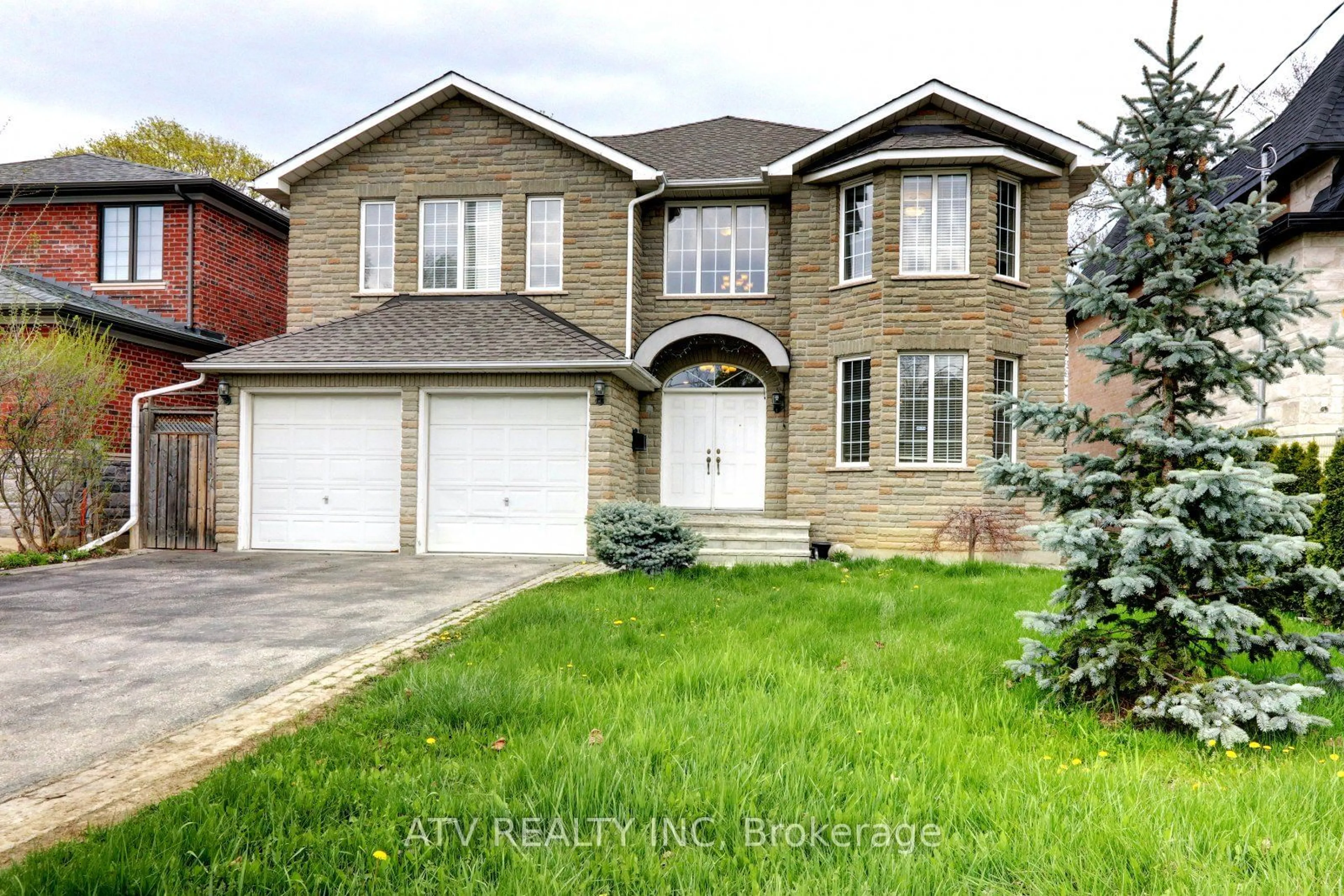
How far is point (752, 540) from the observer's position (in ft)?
39.0

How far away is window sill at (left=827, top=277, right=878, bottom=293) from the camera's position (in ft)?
41.3

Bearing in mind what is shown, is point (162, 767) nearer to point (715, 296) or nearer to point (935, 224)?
point (715, 296)

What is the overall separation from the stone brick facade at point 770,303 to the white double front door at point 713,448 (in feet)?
0.87

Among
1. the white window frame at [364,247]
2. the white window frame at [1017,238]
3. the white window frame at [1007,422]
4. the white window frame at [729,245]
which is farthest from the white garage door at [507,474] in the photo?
the white window frame at [1017,238]

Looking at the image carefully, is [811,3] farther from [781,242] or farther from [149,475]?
[149,475]

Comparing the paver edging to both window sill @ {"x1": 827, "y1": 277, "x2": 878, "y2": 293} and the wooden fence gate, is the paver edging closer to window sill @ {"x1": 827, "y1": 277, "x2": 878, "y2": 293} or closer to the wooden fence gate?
Result: the wooden fence gate

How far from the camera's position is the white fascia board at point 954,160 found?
11.9m

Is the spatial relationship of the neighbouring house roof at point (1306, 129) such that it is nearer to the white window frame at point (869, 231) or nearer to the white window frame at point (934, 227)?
the white window frame at point (934, 227)

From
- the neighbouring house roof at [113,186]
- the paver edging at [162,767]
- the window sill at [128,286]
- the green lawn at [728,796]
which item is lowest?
the paver edging at [162,767]

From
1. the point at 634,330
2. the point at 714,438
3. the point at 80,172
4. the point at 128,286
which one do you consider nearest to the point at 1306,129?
the point at 714,438

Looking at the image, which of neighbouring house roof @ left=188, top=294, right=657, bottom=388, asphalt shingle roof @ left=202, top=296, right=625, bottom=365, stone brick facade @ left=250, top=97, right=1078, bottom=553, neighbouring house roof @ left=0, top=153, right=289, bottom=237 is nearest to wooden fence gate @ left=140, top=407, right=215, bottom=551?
stone brick facade @ left=250, top=97, right=1078, bottom=553

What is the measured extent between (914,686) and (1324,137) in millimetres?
12009

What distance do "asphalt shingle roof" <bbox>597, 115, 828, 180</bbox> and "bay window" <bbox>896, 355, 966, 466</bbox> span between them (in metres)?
4.28

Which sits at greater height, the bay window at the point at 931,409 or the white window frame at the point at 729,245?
the white window frame at the point at 729,245
